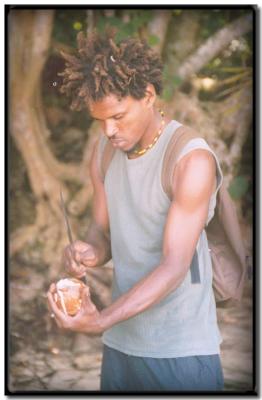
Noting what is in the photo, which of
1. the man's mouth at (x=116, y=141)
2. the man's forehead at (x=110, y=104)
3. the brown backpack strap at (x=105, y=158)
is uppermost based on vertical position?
the man's forehead at (x=110, y=104)

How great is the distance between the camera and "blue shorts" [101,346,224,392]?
493 cm

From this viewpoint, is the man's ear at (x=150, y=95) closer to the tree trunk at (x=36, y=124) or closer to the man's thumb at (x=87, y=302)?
the tree trunk at (x=36, y=124)

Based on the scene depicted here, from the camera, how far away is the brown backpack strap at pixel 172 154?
4832mm

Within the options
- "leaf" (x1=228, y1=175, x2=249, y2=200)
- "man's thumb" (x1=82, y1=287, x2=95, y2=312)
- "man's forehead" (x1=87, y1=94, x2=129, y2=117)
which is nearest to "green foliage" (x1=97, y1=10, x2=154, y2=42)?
"man's forehead" (x1=87, y1=94, x2=129, y2=117)

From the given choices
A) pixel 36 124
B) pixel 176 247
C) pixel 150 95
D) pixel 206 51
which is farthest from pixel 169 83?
pixel 176 247

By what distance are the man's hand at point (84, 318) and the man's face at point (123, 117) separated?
2.85 feet

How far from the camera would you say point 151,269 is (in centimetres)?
489

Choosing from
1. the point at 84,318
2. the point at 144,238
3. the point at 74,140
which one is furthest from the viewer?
the point at 74,140

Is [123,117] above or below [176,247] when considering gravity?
above

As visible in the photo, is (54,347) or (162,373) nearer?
(162,373)

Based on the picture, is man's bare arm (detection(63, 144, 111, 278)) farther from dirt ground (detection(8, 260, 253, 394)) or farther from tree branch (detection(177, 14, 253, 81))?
tree branch (detection(177, 14, 253, 81))

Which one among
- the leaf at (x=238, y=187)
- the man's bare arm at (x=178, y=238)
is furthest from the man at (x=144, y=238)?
the leaf at (x=238, y=187)

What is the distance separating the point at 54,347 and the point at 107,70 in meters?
1.61

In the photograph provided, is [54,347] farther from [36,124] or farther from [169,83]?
[169,83]
